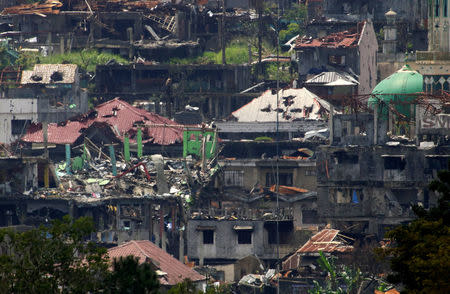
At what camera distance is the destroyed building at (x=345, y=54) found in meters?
113

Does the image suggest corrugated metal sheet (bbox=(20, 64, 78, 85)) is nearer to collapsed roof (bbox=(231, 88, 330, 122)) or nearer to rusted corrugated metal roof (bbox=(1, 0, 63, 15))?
rusted corrugated metal roof (bbox=(1, 0, 63, 15))

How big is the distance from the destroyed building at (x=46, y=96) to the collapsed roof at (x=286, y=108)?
455 inches

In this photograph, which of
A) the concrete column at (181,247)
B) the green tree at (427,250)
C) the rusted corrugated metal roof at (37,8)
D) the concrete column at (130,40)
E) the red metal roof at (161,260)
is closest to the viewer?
the green tree at (427,250)

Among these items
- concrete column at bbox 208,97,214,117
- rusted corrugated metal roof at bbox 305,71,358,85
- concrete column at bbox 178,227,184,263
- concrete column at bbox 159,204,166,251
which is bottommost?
concrete column at bbox 178,227,184,263

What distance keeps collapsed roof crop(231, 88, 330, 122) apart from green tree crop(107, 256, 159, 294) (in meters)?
61.8

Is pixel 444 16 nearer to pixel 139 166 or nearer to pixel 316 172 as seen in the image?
pixel 316 172

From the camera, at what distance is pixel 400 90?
90812 mm

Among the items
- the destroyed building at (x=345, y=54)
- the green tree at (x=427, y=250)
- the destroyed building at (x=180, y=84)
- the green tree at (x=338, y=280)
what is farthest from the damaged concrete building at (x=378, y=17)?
the green tree at (x=427, y=250)

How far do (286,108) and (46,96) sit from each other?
679 inches

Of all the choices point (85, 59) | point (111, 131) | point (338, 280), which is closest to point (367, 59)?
point (111, 131)

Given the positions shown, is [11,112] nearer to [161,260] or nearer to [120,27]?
[120,27]

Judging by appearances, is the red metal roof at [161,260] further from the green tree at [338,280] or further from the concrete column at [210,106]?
the concrete column at [210,106]

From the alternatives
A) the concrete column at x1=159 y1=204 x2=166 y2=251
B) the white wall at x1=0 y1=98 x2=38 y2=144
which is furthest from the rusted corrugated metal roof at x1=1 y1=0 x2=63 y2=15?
the concrete column at x1=159 y1=204 x2=166 y2=251

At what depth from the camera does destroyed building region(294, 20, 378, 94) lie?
370 ft
